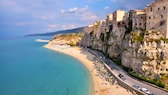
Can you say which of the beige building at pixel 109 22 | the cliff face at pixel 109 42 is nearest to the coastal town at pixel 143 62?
the cliff face at pixel 109 42

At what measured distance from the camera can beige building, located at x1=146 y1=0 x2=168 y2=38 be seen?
46375 millimetres

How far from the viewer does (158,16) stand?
48156 mm

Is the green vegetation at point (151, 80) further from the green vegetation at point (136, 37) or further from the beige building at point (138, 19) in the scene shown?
the beige building at point (138, 19)

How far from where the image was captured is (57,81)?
5512cm

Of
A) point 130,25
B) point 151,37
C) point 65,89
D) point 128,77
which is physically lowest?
point 65,89

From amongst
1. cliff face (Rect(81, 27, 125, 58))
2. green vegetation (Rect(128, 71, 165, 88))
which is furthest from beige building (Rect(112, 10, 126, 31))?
green vegetation (Rect(128, 71, 165, 88))

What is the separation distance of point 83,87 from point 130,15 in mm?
30947

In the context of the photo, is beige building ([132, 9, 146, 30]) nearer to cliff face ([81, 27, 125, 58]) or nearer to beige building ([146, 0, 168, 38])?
beige building ([146, 0, 168, 38])

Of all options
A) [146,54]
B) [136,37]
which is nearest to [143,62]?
[146,54]

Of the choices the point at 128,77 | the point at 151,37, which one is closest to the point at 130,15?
the point at 151,37

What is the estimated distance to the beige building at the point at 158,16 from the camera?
4638 centimetres

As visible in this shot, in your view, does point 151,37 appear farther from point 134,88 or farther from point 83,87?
point 83,87

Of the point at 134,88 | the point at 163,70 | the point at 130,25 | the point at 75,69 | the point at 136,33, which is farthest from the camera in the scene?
the point at 75,69

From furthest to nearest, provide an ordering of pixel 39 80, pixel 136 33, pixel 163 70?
pixel 39 80 < pixel 136 33 < pixel 163 70
